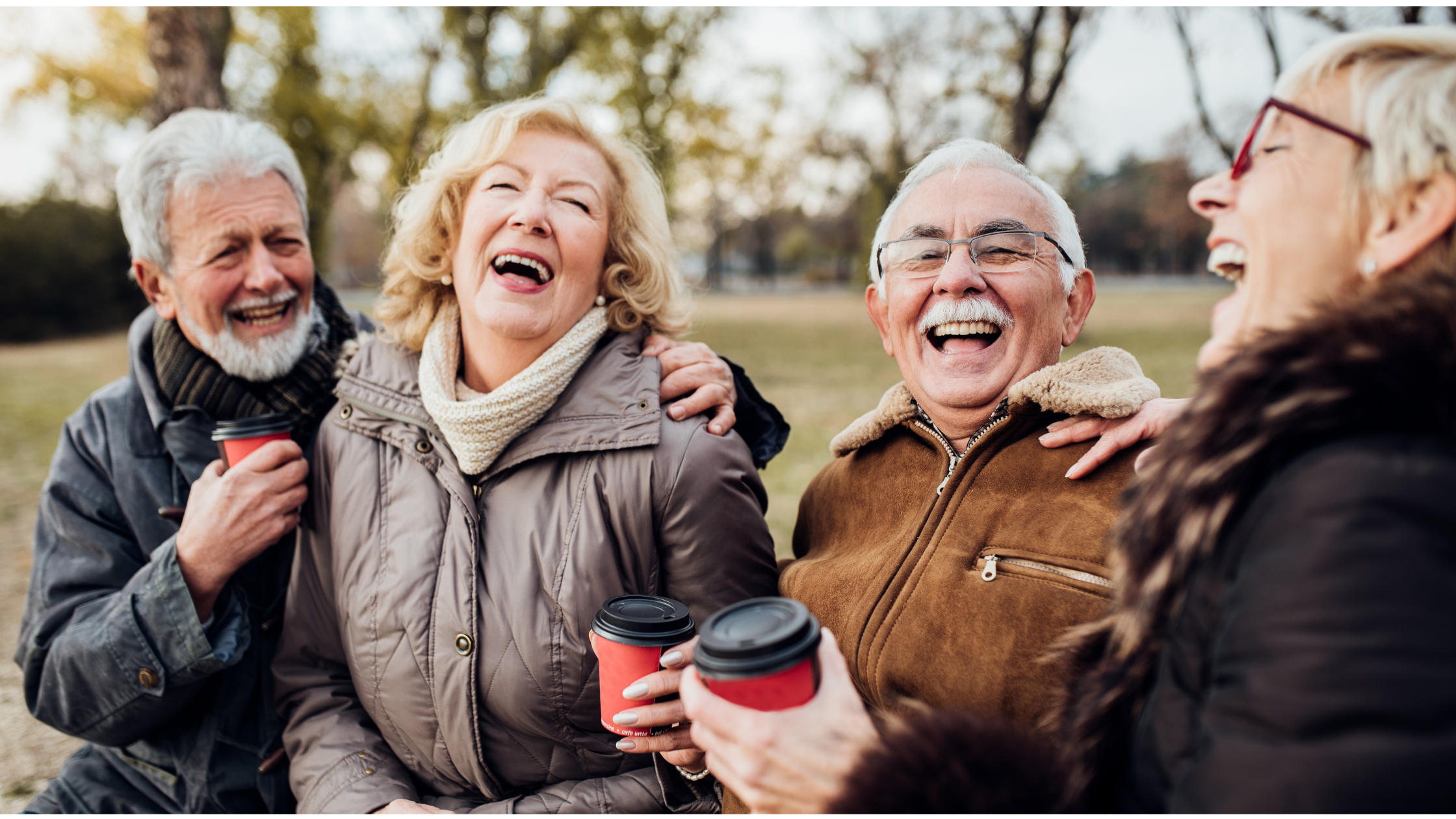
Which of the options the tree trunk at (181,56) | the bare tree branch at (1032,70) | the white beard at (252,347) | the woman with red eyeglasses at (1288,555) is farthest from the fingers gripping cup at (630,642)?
the bare tree branch at (1032,70)

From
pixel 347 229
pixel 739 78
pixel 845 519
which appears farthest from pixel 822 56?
pixel 347 229

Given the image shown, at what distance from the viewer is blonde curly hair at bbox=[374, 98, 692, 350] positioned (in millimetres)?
2436

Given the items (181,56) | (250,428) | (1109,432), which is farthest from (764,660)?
(181,56)

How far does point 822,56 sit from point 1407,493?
971 inches

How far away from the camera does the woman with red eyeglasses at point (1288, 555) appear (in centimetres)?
A: 88

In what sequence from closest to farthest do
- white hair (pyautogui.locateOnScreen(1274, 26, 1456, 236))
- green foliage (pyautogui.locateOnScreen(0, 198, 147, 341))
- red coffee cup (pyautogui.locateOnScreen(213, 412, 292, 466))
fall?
white hair (pyautogui.locateOnScreen(1274, 26, 1456, 236)) → red coffee cup (pyautogui.locateOnScreen(213, 412, 292, 466)) → green foliage (pyautogui.locateOnScreen(0, 198, 147, 341))

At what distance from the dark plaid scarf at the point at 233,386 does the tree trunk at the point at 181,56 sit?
467 centimetres

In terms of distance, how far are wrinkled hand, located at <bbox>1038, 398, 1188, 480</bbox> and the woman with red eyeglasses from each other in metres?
0.52

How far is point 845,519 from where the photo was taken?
95.7 inches

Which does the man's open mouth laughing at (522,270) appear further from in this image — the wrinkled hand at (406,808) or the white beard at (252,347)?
the wrinkled hand at (406,808)

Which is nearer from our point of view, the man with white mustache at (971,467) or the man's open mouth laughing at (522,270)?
the man with white mustache at (971,467)

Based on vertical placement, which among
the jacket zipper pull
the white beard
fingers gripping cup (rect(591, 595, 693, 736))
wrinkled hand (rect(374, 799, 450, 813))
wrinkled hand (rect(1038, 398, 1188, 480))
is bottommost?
wrinkled hand (rect(374, 799, 450, 813))

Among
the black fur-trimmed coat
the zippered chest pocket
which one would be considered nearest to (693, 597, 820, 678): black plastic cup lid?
the black fur-trimmed coat

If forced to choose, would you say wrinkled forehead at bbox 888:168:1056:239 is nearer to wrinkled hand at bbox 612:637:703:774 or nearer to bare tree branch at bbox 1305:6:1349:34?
wrinkled hand at bbox 612:637:703:774
